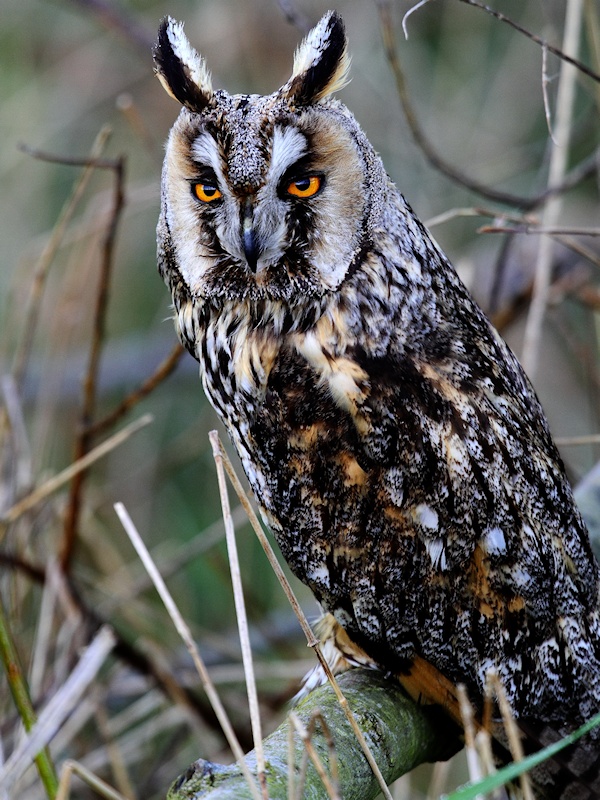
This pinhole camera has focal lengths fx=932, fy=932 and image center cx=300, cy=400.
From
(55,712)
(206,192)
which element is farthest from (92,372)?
(55,712)

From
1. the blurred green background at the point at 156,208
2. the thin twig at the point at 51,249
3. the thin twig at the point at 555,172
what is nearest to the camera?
the thin twig at the point at 51,249

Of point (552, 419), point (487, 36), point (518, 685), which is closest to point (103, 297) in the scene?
point (518, 685)

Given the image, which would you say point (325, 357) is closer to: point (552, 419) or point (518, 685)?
point (518, 685)

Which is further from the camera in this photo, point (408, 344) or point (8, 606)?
point (8, 606)

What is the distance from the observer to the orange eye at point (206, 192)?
1.88 metres

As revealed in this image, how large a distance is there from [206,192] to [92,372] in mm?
934

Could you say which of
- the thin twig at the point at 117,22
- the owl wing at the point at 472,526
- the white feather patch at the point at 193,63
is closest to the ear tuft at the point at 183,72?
the white feather patch at the point at 193,63

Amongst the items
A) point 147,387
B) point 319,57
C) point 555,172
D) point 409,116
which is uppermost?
point 409,116

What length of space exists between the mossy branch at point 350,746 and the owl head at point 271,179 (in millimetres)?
848

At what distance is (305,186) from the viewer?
73.7 inches

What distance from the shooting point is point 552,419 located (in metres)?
4.74

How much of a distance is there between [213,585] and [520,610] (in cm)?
270

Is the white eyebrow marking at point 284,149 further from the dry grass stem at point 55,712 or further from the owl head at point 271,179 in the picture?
the dry grass stem at point 55,712

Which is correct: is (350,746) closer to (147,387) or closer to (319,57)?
(147,387)
